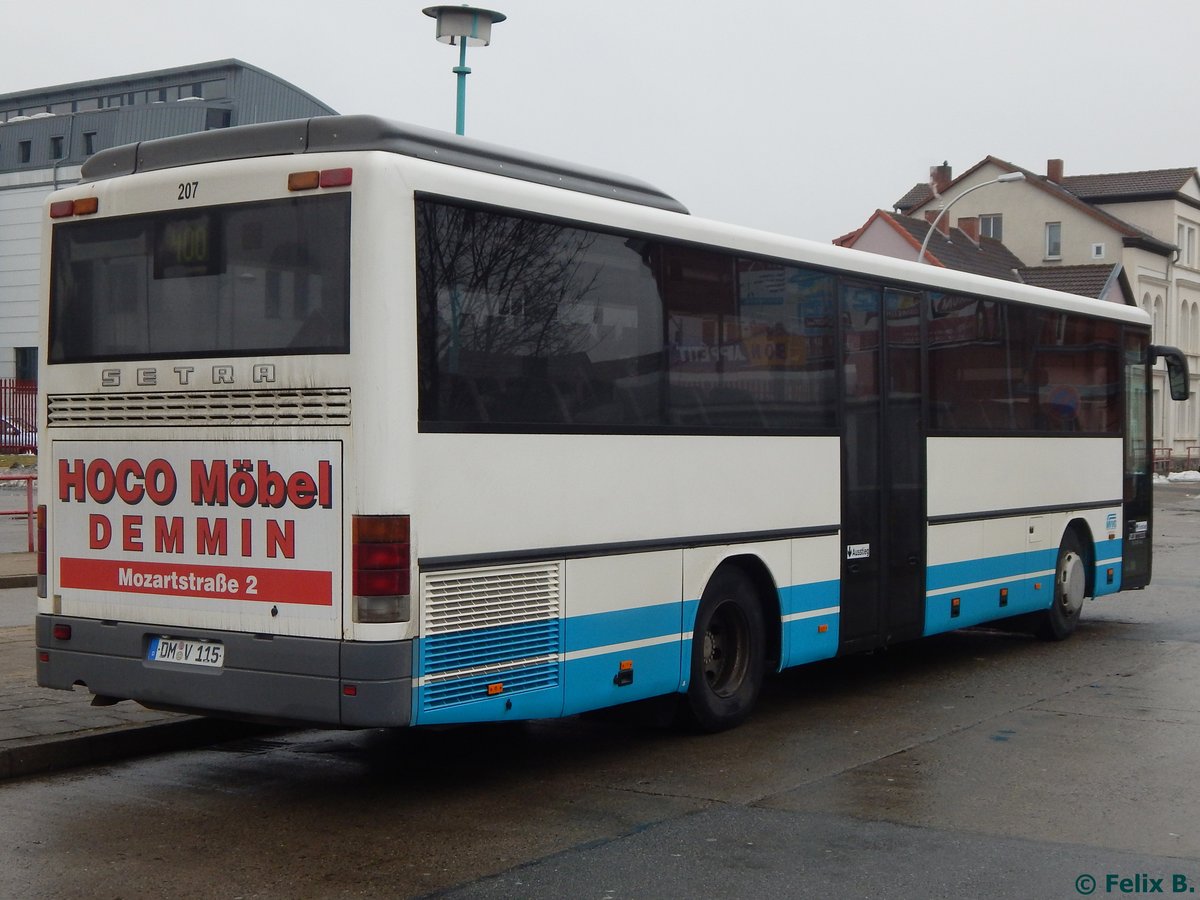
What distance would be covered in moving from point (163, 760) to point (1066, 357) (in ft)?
28.4

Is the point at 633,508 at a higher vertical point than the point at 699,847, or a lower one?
higher

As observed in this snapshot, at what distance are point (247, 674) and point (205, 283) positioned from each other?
6.24 ft

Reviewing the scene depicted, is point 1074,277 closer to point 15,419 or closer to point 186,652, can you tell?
point 15,419

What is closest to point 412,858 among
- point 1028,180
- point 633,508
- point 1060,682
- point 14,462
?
point 633,508

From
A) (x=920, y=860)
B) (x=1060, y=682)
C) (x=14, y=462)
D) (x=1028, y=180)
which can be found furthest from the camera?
(x=1028, y=180)

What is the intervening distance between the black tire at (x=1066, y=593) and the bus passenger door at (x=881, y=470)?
2.84m

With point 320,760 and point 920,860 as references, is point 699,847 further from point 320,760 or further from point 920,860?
point 320,760

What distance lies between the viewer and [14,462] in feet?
138

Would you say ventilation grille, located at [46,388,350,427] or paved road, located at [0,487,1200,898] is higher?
ventilation grille, located at [46,388,350,427]

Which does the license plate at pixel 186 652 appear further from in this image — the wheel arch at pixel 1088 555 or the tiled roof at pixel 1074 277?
the tiled roof at pixel 1074 277

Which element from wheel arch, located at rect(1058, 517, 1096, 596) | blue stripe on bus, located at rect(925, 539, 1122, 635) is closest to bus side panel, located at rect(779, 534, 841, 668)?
blue stripe on bus, located at rect(925, 539, 1122, 635)

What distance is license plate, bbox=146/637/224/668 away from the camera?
24.9 ft

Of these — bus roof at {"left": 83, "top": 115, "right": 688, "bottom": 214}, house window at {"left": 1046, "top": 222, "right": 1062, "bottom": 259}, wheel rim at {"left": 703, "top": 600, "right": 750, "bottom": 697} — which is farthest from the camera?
house window at {"left": 1046, "top": 222, "right": 1062, "bottom": 259}

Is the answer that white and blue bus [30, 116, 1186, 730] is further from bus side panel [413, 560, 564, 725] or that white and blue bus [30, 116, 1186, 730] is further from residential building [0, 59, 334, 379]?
residential building [0, 59, 334, 379]
